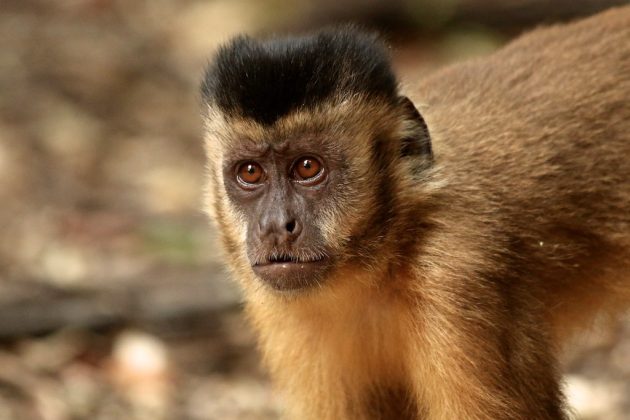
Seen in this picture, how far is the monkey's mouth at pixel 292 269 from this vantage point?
14.9 ft

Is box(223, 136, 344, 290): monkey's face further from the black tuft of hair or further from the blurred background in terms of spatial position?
the blurred background

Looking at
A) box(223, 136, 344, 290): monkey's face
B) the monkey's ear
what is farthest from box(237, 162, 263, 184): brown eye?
the monkey's ear

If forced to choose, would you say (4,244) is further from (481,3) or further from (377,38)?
(481,3)

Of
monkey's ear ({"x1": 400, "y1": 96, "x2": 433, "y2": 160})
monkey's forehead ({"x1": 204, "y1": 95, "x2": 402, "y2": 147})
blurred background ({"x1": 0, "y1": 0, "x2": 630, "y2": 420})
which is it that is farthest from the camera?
blurred background ({"x1": 0, "y1": 0, "x2": 630, "y2": 420})

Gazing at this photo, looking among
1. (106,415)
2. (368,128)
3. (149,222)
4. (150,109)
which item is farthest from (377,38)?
(150,109)

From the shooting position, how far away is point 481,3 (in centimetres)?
1134

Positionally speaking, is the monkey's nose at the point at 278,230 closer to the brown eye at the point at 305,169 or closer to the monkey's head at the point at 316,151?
the monkey's head at the point at 316,151

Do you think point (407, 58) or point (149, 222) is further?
point (407, 58)

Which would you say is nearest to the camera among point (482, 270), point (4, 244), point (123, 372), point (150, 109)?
point (482, 270)

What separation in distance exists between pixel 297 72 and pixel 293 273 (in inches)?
33.6

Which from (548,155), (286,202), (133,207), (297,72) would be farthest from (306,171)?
(133,207)

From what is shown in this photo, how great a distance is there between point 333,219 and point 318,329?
752 mm

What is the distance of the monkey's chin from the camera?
4555 millimetres

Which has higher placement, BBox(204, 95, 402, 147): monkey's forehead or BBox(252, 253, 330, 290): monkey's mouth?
BBox(204, 95, 402, 147): monkey's forehead
